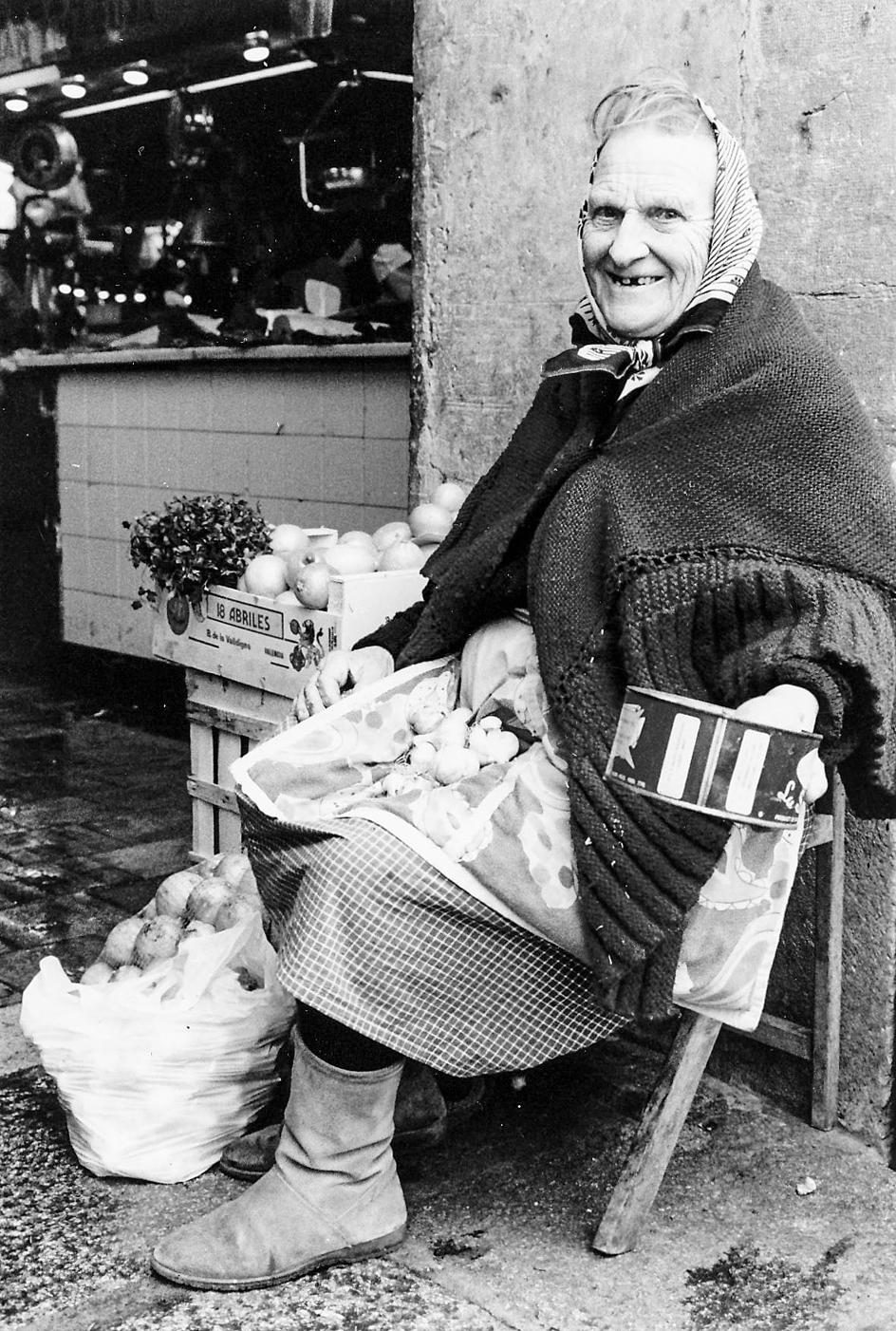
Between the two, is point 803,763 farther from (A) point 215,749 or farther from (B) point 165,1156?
(A) point 215,749

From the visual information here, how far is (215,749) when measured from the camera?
4062mm

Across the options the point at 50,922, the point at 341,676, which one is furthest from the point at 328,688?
the point at 50,922

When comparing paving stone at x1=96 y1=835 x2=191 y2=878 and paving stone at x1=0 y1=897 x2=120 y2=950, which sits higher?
paving stone at x1=0 y1=897 x2=120 y2=950

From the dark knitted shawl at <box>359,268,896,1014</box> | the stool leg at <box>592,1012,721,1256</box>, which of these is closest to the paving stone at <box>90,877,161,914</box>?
the stool leg at <box>592,1012,721,1256</box>

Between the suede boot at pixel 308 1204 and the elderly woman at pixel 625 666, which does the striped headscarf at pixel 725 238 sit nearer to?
the elderly woman at pixel 625 666

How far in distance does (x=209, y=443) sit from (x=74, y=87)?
2461 mm

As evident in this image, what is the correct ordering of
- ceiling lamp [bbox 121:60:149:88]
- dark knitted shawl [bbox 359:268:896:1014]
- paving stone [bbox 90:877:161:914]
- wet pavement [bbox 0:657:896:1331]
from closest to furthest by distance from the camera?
dark knitted shawl [bbox 359:268:896:1014] → wet pavement [bbox 0:657:896:1331] → paving stone [bbox 90:877:161:914] → ceiling lamp [bbox 121:60:149:88]

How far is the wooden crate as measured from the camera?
386 centimetres

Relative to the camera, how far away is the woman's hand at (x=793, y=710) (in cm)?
212

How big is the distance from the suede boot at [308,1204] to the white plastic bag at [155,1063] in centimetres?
28

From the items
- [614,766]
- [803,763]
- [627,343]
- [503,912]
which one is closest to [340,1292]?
[503,912]

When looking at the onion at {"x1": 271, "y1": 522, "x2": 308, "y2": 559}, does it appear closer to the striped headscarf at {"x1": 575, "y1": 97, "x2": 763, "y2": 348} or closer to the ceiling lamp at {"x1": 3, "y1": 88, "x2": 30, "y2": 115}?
the striped headscarf at {"x1": 575, "y1": 97, "x2": 763, "y2": 348}

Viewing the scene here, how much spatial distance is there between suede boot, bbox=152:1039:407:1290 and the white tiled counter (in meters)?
3.73

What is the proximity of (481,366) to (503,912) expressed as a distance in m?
1.88
